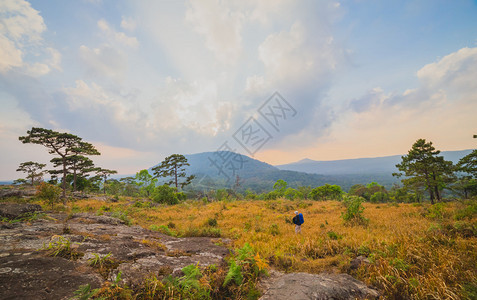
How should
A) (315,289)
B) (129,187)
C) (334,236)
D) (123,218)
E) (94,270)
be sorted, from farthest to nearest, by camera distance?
(129,187) < (123,218) < (334,236) < (315,289) < (94,270)

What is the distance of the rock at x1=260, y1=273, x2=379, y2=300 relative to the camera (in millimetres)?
3578

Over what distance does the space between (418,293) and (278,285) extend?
10.3 feet

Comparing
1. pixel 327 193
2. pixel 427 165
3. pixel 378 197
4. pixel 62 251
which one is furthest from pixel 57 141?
pixel 378 197

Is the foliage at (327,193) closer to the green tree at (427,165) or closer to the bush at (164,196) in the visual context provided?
the green tree at (427,165)

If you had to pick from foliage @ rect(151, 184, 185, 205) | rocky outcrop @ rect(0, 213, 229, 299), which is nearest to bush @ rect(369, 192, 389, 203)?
foliage @ rect(151, 184, 185, 205)

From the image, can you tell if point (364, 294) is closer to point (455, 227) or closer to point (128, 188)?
point (455, 227)

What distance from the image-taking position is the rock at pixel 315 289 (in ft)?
11.7

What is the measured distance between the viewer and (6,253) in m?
3.61

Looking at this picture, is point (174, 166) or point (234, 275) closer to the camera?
point (234, 275)

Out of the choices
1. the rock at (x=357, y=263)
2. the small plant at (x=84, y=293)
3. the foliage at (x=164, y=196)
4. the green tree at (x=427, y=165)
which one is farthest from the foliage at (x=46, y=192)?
the green tree at (x=427, y=165)

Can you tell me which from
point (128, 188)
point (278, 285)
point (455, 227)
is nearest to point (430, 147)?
point (455, 227)

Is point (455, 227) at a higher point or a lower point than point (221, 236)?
higher

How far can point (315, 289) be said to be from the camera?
3.71m

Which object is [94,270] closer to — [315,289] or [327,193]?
[315,289]
